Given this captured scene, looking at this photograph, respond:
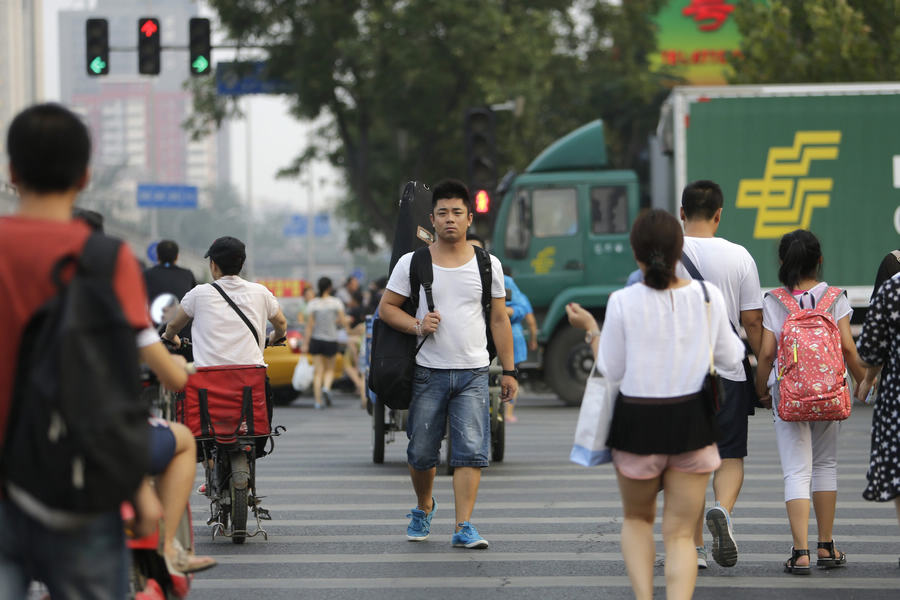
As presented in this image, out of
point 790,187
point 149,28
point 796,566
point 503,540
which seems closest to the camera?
point 796,566

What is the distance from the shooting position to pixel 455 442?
7.61 m

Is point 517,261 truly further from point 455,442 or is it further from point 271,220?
point 271,220

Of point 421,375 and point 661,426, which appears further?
point 421,375

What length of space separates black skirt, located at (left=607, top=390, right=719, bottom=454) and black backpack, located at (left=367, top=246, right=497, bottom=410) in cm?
251

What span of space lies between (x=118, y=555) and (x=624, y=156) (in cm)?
3865

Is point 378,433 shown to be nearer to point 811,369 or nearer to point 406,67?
point 811,369

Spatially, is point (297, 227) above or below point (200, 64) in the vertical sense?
below

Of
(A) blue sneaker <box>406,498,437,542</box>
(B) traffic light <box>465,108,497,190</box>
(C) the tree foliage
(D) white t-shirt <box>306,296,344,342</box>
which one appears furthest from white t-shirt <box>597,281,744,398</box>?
(C) the tree foliage

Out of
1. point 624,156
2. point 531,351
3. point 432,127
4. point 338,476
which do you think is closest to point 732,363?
point 338,476

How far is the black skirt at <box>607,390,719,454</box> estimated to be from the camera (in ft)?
16.9

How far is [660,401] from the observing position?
5180mm

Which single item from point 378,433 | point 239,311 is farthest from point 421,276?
point 378,433

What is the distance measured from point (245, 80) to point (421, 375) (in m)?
24.4

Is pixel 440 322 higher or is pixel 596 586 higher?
pixel 440 322
